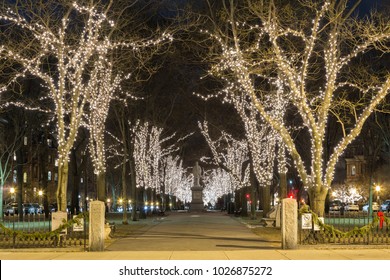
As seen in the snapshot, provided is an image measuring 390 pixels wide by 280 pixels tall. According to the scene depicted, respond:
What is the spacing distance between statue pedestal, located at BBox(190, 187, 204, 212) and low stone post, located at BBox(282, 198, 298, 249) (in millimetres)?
61811

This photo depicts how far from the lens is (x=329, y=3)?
22.4 m

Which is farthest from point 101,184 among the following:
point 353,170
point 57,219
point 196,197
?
point 353,170

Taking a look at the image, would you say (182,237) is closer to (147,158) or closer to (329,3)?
A: (329,3)

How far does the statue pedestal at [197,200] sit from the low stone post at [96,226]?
6203 cm

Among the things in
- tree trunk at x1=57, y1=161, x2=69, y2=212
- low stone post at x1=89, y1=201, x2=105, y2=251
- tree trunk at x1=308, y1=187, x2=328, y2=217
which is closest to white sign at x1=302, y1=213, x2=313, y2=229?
tree trunk at x1=308, y1=187, x2=328, y2=217

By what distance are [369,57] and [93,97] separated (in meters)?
24.2

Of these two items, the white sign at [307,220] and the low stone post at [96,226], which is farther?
the white sign at [307,220]

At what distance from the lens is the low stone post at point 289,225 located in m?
20.9

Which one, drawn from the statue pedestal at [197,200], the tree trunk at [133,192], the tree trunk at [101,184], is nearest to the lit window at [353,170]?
the statue pedestal at [197,200]

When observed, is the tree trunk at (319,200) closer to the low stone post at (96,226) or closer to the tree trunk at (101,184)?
the low stone post at (96,226)

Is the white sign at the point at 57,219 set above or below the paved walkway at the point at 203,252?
above

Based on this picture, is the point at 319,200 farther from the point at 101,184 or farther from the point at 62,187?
the point at 101,184

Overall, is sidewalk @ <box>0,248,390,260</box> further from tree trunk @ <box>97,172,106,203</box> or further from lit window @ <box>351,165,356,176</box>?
lit window @ <box>351,165,356,176</box>

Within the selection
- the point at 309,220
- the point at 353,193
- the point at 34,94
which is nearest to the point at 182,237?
the point at 309,220
